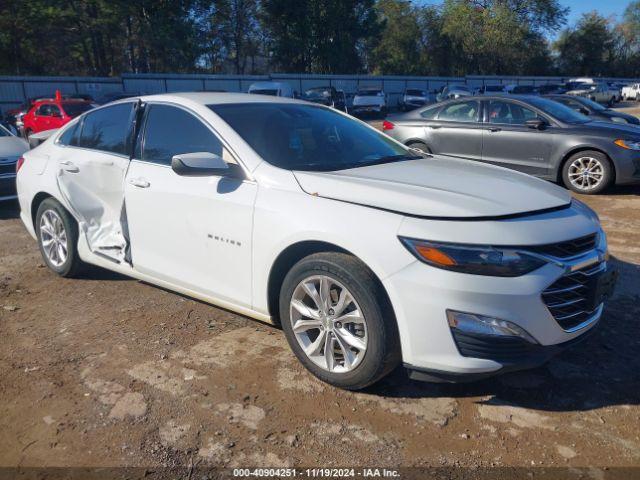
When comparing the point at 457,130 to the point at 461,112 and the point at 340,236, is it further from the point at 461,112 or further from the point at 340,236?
the point at 340,236

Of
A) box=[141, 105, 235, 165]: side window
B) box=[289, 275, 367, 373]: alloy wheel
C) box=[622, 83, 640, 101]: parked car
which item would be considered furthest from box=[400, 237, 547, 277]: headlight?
box=[622, 83, 640, 101]: parked car

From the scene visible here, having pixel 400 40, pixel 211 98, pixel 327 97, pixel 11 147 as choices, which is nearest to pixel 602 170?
pixel 211 98

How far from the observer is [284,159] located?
3.52 m

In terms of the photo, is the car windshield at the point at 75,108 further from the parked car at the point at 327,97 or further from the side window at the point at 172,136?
the parked car at the point at 327,97

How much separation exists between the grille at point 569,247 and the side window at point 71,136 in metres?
3.90

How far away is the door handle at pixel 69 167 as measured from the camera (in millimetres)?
4582

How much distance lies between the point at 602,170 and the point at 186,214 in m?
6.76

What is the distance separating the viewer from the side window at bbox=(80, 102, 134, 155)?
4.30m

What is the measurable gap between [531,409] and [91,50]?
144ft

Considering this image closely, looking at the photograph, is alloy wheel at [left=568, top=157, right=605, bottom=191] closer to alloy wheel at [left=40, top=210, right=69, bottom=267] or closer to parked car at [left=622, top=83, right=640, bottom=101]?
alloy wheel at [left=40, top=210, right=69, bottom=267]

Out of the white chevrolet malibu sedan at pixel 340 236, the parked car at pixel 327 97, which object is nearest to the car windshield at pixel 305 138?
the white chevrolet malibu sedan at pixel 340 236

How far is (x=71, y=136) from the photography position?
16.1ft

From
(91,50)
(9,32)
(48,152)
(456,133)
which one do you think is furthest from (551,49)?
(48,152)

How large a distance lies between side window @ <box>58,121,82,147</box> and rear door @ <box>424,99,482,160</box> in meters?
6.03
